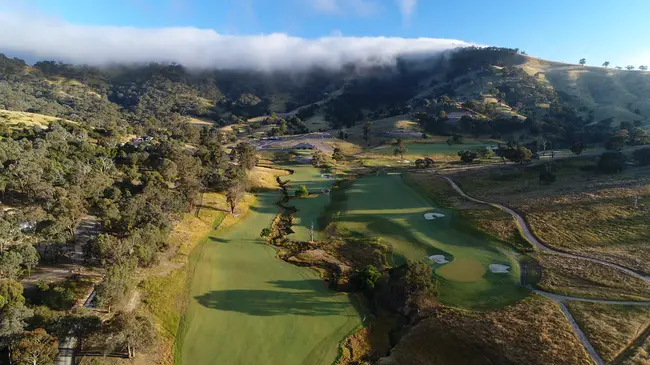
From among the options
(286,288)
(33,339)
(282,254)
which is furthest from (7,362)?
(282,254)

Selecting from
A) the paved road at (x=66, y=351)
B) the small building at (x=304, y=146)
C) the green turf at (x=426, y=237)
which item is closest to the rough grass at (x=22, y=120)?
the small building at (x=304, y=146)

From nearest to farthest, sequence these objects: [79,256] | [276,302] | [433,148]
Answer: [276,302] → [79,256] → [433,148]

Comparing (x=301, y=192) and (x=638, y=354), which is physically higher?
(x=638, y=354)

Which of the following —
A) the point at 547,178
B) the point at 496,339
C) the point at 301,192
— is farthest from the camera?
the point at 301,192

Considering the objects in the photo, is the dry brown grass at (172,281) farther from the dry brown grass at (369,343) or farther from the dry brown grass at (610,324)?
the dry brown grass at (610,324)

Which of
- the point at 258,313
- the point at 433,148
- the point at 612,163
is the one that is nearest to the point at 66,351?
the point at 258,313

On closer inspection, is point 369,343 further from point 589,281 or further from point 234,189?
point 234,189
